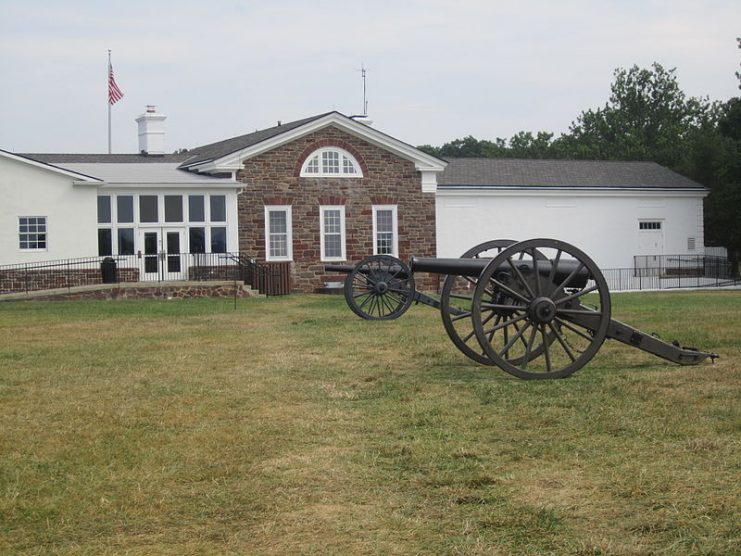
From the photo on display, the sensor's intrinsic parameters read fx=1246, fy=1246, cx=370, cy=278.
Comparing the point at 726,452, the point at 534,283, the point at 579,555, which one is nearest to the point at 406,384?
the point at 534,283

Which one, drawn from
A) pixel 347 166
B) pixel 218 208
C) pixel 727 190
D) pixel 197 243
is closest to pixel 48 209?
pixel 197 243

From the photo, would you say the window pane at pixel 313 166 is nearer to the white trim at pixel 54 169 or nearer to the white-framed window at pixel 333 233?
the white-framed window at pixel 333 233

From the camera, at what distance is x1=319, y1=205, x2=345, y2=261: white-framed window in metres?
38.1

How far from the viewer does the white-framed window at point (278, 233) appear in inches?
1478

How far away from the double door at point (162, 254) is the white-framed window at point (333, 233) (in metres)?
4.39

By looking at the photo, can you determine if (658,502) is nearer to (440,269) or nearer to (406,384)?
(406,384)

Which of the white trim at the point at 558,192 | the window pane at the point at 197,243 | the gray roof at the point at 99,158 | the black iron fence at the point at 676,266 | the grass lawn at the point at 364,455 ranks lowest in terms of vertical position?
the grass lawn at the point at 364,455

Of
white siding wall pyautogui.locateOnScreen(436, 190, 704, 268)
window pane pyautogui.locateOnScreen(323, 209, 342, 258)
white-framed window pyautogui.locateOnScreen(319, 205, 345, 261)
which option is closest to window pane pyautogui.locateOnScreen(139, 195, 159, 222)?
white-framed window pyautogui.locateOnScreen(319, 205, 345, 261)

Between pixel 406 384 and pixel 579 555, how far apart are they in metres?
6.15

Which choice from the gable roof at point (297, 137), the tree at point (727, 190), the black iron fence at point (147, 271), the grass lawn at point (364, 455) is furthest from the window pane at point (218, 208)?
the grass lawn at point (364, 455)

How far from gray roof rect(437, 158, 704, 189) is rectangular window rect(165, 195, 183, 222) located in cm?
910

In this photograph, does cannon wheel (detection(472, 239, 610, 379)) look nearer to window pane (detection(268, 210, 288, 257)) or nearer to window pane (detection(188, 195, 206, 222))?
window pane (detection(188, 195, 206, 222))

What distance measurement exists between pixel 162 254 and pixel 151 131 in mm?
8705

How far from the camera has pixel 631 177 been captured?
45.0 meters
